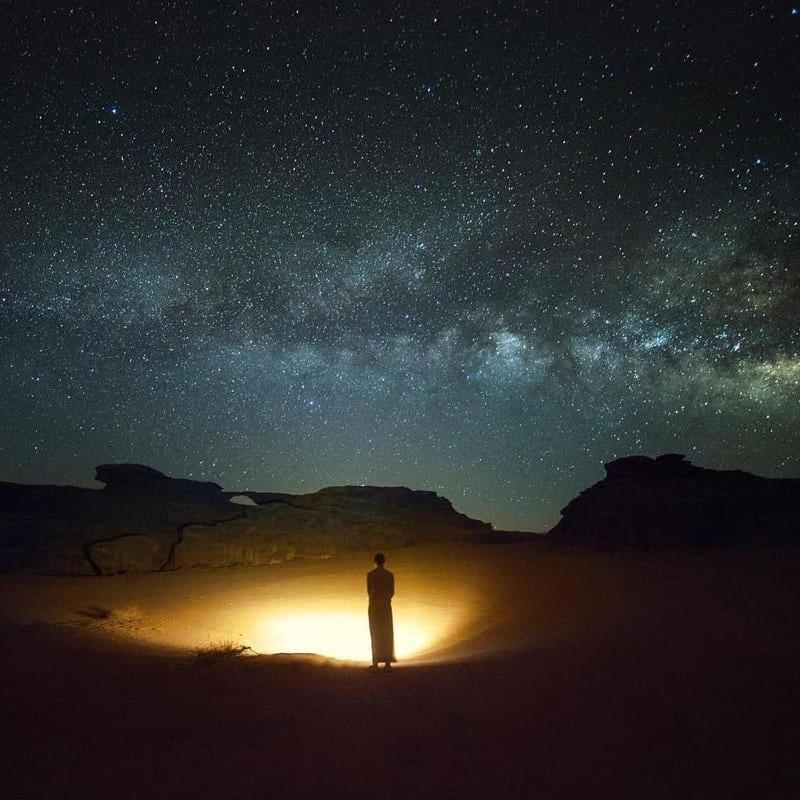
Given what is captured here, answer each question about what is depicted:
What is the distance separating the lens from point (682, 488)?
1168 inches

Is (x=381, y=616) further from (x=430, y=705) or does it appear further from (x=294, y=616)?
(x=294, y=616)

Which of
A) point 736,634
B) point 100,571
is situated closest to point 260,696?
point 736,634

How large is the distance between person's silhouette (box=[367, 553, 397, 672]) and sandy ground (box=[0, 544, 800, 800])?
1.96 ft

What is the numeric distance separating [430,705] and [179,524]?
1872 centimetres

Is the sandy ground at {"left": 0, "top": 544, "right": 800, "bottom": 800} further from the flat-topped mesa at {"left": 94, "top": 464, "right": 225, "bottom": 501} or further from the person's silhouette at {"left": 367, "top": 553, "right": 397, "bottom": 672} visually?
the flat-topped mesa at {"left": 94, "top": 464, "right": 225, "bottom": 501}

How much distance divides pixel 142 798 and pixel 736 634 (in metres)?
9.83

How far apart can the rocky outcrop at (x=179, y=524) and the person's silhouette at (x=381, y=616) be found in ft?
47.4

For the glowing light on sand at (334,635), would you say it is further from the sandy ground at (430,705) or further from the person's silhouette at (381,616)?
the person's silhouette at (381,616)

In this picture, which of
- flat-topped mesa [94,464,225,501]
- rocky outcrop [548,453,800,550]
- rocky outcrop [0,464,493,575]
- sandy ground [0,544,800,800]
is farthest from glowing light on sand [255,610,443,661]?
rocky outcrop [548,453,800,550]

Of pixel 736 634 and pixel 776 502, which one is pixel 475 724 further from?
pixel 776 502

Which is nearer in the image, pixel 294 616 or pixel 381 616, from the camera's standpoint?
pixel 381 616

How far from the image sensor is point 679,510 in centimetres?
2805

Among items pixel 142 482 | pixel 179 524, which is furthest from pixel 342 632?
pixel 142 482

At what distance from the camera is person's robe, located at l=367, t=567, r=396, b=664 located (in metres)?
8.58
